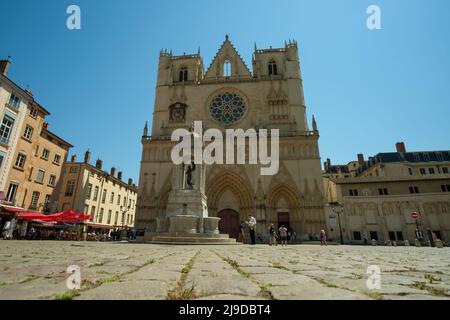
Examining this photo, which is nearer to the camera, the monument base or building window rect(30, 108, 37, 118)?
the monument base

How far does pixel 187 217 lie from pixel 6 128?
1717 cm

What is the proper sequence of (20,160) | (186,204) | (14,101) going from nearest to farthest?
(186,204) < (14,101) < (20,160)

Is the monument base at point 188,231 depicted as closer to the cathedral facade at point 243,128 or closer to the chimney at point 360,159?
the cathedral facade at point 243,128

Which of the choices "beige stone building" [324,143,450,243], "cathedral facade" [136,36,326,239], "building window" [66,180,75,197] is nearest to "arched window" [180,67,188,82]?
"cathedral facade" [136,36,326,239]

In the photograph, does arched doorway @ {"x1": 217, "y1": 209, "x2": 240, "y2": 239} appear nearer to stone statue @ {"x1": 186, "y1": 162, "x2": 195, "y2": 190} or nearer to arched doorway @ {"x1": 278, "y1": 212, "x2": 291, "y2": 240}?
arched doorway @ {"x1": 278, "y1": 212, "x2": 291, "y2": 240}

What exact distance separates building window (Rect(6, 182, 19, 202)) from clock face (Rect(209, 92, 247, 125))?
19.3 metres

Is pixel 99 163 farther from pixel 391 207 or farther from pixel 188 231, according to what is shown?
pixel 391 207

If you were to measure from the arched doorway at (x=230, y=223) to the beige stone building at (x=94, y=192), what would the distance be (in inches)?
420

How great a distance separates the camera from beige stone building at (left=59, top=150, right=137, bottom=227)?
27109 millimetres

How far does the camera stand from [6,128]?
18.6m

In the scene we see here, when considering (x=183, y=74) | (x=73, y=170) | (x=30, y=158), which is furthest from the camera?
(x=183, y=74)

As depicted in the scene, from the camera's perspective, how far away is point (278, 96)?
27.7m

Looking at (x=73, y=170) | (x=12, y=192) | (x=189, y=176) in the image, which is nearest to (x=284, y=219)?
(x=189, y=176)
